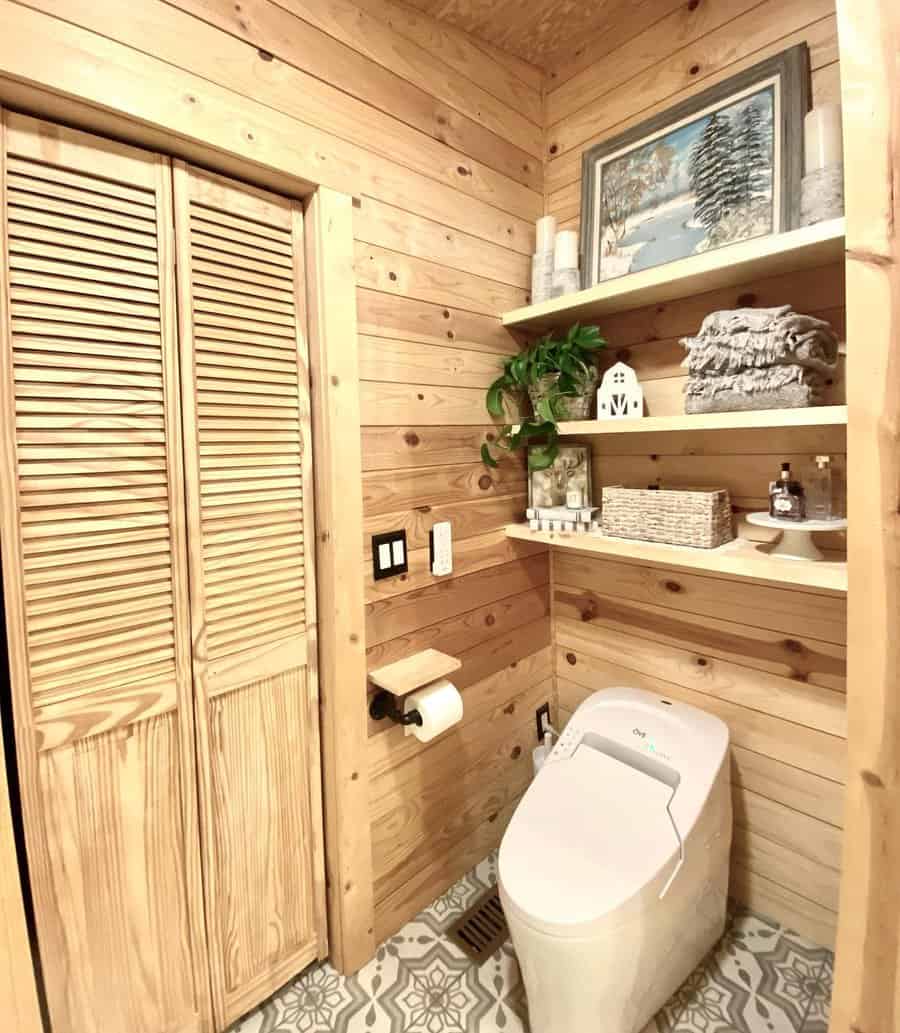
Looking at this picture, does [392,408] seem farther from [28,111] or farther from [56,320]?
[28,111]

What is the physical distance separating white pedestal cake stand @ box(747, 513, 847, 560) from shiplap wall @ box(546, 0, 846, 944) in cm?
20

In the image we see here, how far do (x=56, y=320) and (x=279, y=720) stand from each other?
94 centimetres

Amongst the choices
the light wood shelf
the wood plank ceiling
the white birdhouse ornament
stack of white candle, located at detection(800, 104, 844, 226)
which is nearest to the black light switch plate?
the light wood shelf

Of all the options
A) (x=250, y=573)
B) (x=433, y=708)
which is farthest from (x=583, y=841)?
(x=250, y=573)

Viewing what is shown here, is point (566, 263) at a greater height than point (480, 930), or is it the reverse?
point (566, 263)

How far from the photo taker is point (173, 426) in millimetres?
1046

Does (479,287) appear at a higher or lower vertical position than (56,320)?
higher

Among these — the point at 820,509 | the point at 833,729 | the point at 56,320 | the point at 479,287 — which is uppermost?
the point at 479,287

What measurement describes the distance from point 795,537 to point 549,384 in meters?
0.75

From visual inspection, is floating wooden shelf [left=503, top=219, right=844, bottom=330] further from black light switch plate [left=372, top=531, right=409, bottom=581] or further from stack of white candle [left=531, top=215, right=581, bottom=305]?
black light switch plate [left=372, top=531, right=409, bottom=581]

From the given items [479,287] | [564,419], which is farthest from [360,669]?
[479,287]

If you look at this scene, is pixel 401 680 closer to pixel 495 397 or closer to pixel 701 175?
pixel 495 397

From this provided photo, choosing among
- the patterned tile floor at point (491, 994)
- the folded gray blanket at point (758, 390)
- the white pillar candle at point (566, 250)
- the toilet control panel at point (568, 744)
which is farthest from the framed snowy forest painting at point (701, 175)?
the patterned tile floor at point (491, 994)

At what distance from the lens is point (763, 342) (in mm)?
1125
